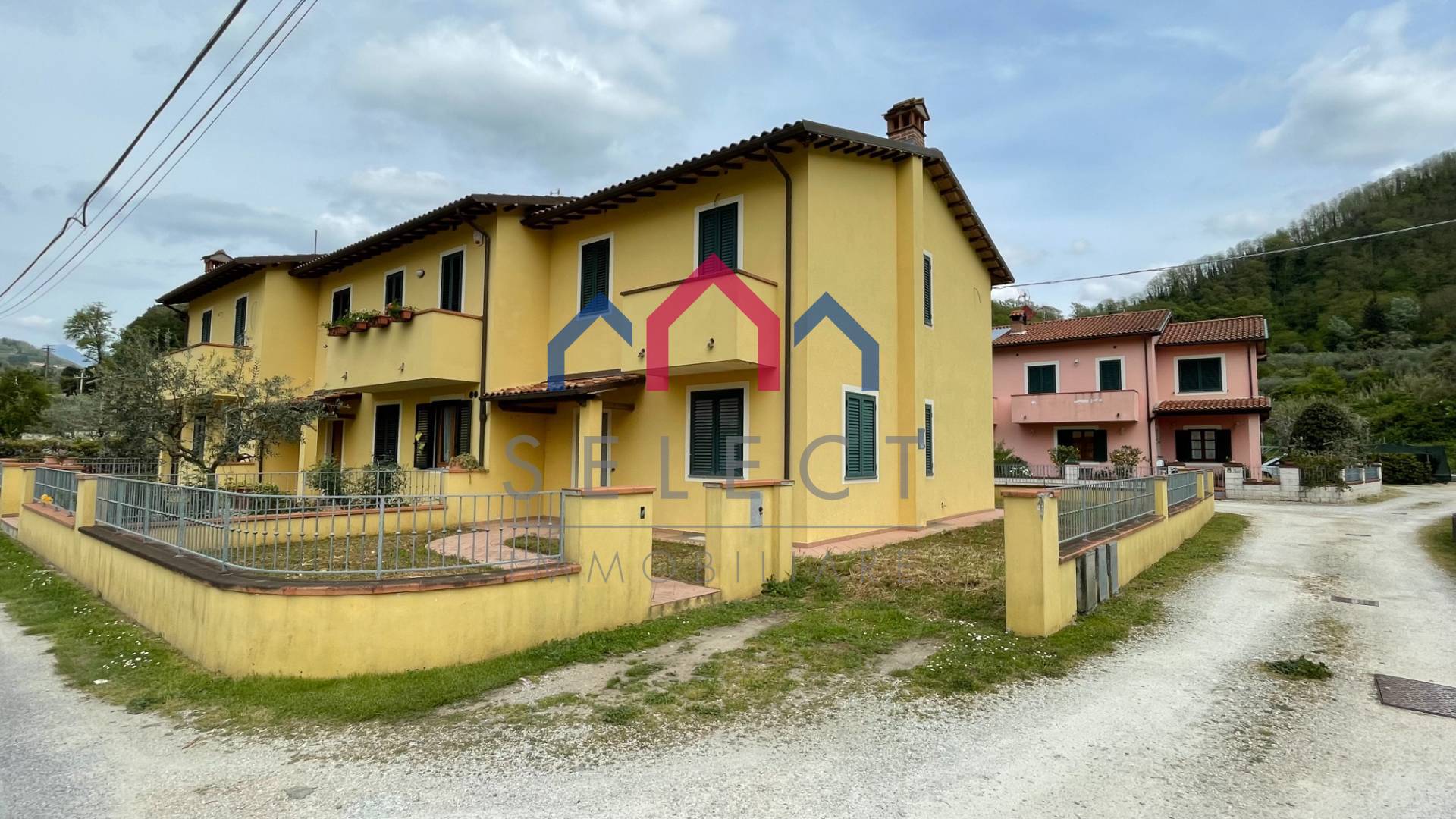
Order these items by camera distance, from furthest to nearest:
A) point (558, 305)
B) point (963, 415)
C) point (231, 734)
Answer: point (963, 415) < point (558, 305) < point (231, 734)

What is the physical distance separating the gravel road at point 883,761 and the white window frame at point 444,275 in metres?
10.0

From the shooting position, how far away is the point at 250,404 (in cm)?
1333

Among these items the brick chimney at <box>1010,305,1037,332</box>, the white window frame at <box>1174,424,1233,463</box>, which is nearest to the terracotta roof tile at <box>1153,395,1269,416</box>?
the white window frame at <box>1174,424,1233,463</box>

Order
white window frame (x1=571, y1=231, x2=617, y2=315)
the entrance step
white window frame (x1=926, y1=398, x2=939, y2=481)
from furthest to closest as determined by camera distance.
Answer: white window frame (x1=926, y1=398, x2=939, y2=481) < white window frame (x1=571, y1=231, x2=617, y2=315) < the entrance step

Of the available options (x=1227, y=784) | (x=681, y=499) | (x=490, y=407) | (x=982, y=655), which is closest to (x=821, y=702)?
(x=982, y=655)

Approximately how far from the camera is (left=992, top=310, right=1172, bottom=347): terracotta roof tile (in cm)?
2769

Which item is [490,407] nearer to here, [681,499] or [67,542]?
[681,499]

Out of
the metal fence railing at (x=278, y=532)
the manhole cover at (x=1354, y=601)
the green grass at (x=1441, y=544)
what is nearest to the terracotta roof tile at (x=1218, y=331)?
the green grass at (x=1441, y=544)

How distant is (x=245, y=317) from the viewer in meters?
19.9

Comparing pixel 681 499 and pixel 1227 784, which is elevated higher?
pixel 681 499

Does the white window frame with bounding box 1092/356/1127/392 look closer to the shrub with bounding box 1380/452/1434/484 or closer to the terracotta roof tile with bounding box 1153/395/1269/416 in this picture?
the terracotta roof tile with bounding box 1153/395/1269/416

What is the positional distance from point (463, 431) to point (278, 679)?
9.57 meters

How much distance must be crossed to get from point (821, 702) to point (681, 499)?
290 inches

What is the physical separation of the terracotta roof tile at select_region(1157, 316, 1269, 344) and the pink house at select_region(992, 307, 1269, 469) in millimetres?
45
